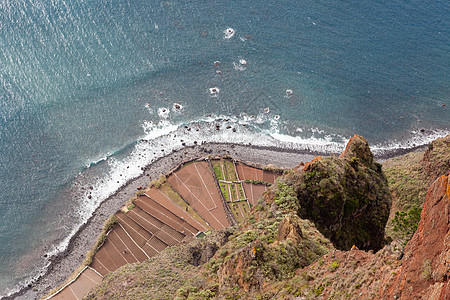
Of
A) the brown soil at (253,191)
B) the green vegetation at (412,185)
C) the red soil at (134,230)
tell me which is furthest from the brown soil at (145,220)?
the green vegetation at (412,185)

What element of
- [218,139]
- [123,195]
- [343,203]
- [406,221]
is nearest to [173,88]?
[218,139]

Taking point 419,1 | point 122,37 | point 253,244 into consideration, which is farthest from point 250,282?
point 419,1

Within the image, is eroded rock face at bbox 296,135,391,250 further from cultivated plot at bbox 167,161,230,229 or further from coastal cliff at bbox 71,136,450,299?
cultivated plot at bbox 167,161,230,229

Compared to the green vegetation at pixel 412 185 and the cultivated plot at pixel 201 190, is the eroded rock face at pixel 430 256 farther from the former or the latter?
the cultivated plot at pixel 201 190

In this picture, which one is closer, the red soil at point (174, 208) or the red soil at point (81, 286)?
the red soil at point (81, 286)

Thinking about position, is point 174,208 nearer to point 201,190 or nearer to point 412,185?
point 201,190

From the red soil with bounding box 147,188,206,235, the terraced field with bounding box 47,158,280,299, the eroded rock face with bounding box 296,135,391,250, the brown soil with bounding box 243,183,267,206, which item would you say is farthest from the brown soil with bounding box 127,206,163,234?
the eroded rock face with bounding box 296,135,391,250
